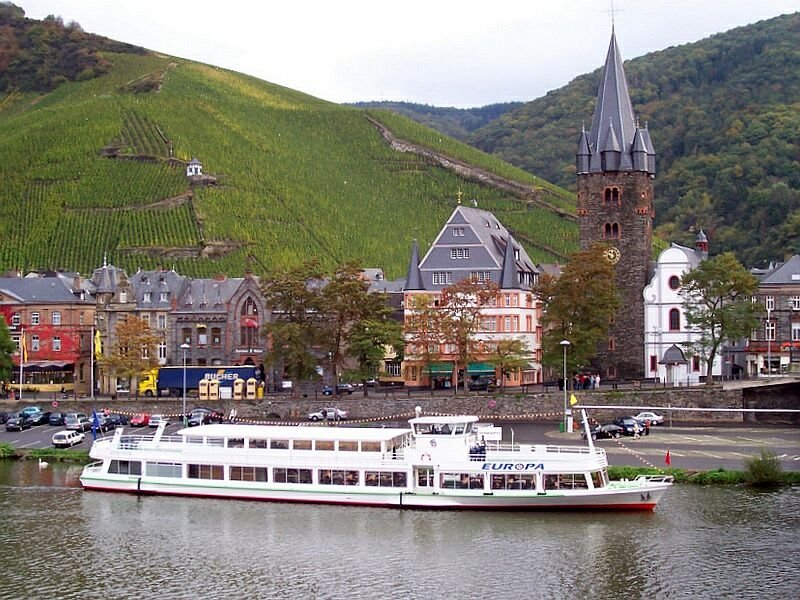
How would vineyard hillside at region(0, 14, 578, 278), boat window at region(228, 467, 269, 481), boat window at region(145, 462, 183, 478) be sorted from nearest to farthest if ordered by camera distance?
boat window at region(228, 467, 269, 481)
boat window at region(145, 462, 183, 478)
vineyard hillside at region(0, 14, 578, 278)

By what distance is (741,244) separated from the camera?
164m

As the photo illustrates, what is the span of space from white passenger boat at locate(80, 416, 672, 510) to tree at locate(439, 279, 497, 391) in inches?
1094

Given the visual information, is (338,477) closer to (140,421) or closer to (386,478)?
(386,478)

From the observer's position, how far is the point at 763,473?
2441 inches

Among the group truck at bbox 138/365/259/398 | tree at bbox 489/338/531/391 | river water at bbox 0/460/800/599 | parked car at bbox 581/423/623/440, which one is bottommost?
river water at bbox 0/460/800/599

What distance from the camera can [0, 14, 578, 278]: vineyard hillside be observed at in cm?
14150

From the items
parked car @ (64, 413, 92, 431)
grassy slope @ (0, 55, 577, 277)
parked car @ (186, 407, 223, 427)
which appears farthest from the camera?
grassy slope @ (0, 55, 577, 277)

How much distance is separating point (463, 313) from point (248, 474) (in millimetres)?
33750

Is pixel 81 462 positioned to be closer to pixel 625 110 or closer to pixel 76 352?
pixel 76 352

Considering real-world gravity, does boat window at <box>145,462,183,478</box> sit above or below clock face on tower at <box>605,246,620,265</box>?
below

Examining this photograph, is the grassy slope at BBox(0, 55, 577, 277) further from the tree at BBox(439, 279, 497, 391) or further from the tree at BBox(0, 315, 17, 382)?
the tree at BBox(439, 279, 497, 391)

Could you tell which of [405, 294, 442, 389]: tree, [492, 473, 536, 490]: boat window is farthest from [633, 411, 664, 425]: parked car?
[492, 473, 536, 490]: boat window

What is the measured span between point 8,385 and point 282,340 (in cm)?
2511

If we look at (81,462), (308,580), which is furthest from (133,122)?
(308,580)
